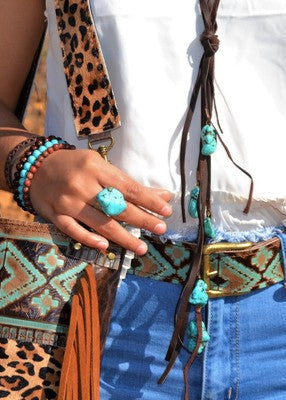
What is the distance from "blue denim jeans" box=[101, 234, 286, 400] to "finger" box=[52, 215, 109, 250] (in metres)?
0.11

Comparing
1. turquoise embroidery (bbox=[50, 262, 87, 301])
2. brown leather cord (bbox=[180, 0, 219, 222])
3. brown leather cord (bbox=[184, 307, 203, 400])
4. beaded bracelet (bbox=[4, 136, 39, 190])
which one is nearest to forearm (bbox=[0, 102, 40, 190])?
beaded bracelet (bbox=[4, 136, 39, 190])

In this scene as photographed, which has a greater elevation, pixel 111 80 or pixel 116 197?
pixel 111 80

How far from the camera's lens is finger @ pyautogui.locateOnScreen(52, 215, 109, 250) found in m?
1.28

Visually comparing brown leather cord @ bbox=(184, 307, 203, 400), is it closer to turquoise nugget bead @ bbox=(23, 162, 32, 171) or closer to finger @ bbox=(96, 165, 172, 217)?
finger @ bbox=(96, 165, 172, 217)

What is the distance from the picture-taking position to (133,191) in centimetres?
127

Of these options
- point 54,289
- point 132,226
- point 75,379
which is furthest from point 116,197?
point 75,379

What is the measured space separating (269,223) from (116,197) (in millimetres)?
300

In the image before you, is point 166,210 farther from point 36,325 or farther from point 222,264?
point 36,325

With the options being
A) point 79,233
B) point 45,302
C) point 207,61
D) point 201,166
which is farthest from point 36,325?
point 207,61

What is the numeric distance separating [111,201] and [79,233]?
0.09 metres

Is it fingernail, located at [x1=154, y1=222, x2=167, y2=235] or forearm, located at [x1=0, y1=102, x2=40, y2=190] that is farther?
forearm, located at [x1=0, y1=102, x2=40, y2=190]

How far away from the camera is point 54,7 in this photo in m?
1.35

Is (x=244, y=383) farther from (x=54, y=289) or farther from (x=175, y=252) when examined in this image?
(x=54, y=289)

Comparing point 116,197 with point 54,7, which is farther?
point 54,7
